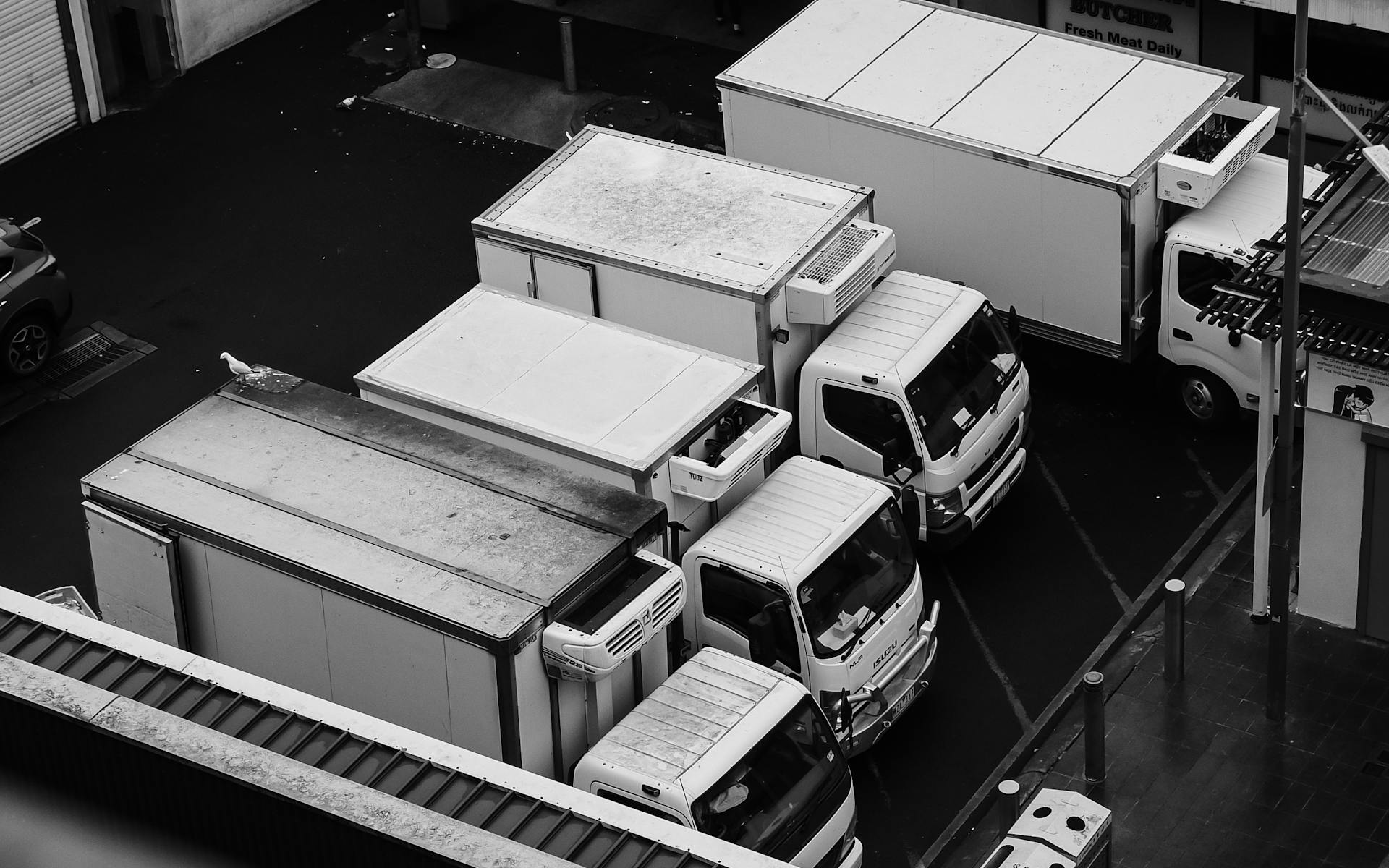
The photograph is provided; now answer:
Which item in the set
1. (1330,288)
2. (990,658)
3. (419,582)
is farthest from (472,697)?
(1330,288)

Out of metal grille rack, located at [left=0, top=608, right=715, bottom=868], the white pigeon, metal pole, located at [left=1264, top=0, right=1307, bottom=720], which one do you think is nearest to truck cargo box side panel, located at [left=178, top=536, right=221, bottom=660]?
the white pigeon

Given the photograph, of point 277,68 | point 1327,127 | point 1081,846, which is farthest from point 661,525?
point 277,68

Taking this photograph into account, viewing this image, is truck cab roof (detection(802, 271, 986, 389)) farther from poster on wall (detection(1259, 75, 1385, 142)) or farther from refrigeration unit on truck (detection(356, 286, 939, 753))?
poster on wall (detection(1259, 75, 1385, 142))

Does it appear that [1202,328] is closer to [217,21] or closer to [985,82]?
[985,82]

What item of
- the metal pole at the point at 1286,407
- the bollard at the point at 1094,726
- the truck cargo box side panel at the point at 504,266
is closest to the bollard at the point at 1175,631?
the metal pole at the point at 1286,407

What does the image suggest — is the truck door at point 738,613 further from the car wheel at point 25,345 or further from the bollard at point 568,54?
the bollard at point 568,54

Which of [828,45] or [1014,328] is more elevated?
[828,45]
